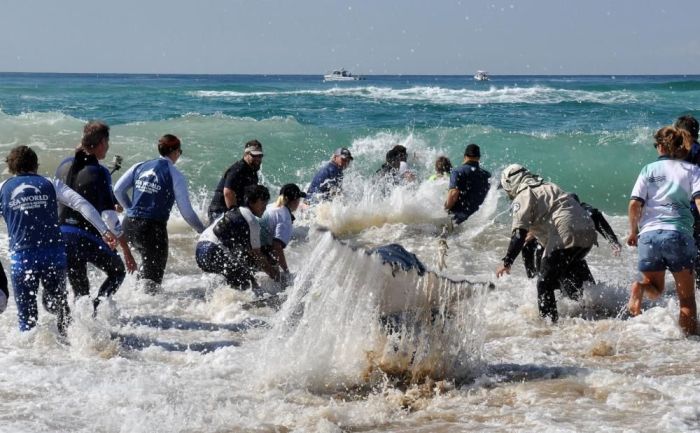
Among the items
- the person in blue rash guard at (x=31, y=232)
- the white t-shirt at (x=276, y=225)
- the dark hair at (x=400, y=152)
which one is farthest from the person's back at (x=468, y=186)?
the person in blue rash guard at (x=31, y=232)

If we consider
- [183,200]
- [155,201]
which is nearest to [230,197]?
[183,200]

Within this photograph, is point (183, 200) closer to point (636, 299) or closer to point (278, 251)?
point (278, 251)

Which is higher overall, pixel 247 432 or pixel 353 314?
pixel 353 314

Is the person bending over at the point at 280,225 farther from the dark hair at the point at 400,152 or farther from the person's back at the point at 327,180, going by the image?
the dark hair at the point at 400,152

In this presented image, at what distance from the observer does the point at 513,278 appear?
9672 millimetres

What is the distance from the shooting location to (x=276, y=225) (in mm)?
8148

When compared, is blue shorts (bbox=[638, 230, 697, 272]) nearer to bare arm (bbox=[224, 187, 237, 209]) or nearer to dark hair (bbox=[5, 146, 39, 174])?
bare arm (bbox=[224, 187, 237, 209])

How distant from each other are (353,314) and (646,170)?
286cm

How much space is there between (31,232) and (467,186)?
6264mm

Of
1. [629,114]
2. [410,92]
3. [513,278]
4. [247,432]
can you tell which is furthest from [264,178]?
[410,92]

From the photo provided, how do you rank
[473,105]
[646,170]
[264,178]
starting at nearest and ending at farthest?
[646,170] < [264,178] < [473,105]

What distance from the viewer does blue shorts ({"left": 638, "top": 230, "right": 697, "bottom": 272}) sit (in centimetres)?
654

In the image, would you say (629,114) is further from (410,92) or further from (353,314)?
(353,314)

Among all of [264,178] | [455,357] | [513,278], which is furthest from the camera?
[264,178]
